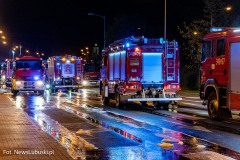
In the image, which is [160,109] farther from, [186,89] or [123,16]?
[123,16]

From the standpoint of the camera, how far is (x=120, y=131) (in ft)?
42.0

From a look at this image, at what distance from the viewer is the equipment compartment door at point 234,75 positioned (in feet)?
46.7

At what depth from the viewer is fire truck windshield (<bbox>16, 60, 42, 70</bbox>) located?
32.5m

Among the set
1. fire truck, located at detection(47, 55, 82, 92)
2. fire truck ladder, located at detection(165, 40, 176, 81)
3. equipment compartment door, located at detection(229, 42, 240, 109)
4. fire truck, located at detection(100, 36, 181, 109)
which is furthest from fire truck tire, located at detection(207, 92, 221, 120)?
fire truck, located at detection(47, 55, 82, 92)

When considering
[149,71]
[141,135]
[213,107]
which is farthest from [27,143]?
[149,71]

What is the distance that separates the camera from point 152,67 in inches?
816

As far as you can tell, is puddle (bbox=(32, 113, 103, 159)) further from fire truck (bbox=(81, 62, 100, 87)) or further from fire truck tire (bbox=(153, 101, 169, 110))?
fire truck (bbox=(81, 62, 100, 87))

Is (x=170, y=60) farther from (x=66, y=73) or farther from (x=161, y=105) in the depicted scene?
(x=66, y=73)

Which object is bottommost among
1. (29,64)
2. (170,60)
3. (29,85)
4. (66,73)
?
(29,85)

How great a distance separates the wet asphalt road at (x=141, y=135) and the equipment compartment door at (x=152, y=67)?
10.7ft

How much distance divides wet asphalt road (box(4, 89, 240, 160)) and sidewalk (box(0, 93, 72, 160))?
0.99ft

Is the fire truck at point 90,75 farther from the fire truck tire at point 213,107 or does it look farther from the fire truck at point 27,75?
the fire truck tire at point 213,107

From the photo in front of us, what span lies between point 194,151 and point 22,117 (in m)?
8.13

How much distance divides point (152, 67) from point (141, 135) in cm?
898
